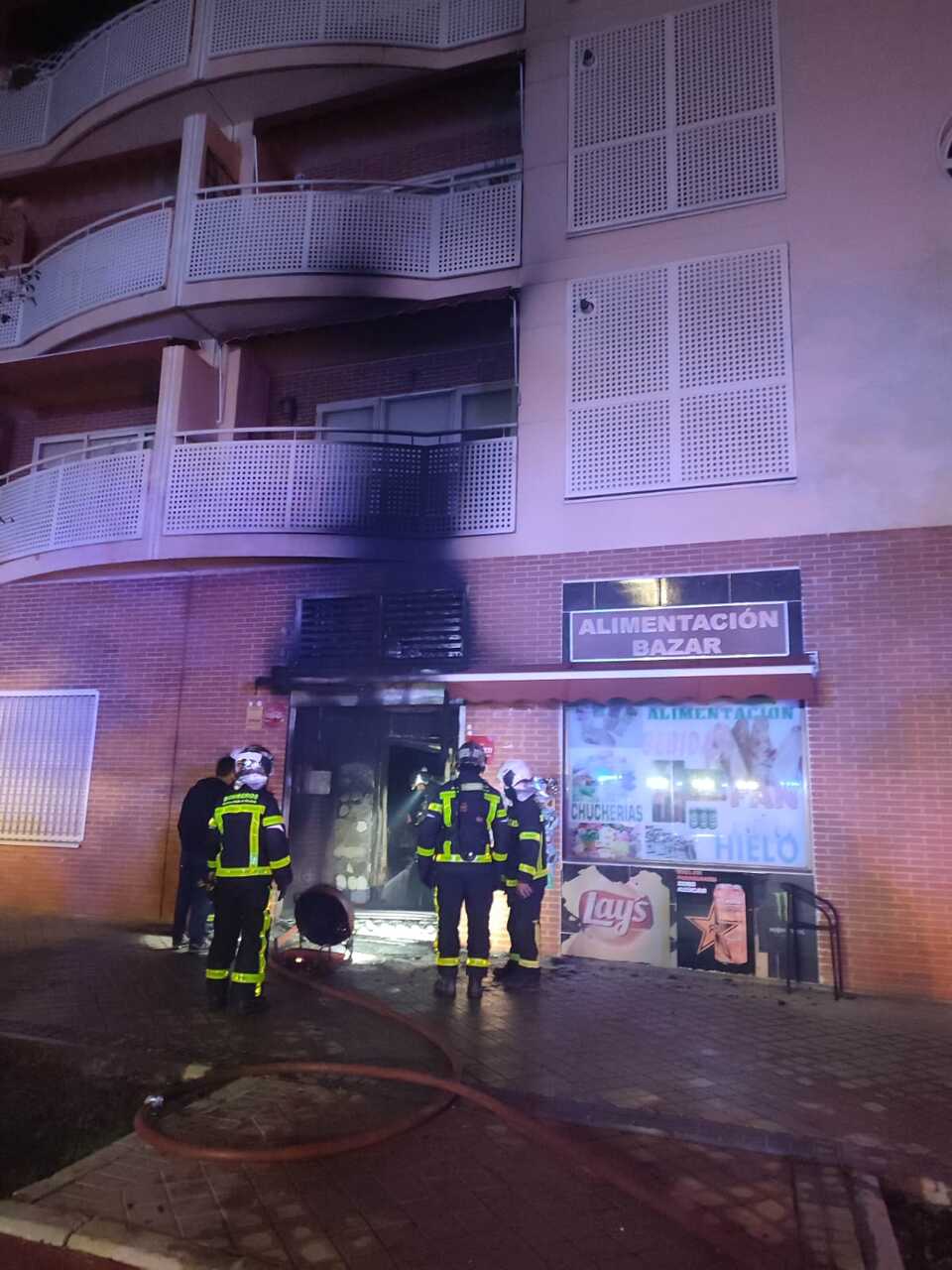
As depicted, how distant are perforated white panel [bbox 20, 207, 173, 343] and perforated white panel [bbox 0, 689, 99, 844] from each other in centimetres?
511

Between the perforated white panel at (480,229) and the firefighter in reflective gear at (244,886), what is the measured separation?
675 centimetres

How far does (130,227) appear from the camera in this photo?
10.8 meters

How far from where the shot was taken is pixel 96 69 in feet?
38.8

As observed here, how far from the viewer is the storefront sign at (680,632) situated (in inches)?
318

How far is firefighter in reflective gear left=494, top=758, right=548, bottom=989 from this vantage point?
708cm

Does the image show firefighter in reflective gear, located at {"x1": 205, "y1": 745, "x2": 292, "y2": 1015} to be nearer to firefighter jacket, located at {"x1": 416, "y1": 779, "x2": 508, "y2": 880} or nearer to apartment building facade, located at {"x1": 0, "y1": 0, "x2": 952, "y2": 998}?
firefighter jacket, located at {"x1": 416, "y1": 779, "x2": 508, "y2": 880}

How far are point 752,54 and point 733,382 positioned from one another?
3754 millimetres

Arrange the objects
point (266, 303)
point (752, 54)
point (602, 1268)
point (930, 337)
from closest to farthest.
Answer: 1. point (602, 1268)
2. point (930, 337)
3. point (752, 54)
4. point (266, 303)

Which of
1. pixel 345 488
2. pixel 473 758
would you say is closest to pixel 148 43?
pixel 345 488

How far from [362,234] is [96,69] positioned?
5.45 meters

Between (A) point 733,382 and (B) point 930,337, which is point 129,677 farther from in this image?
(B) point 930,337

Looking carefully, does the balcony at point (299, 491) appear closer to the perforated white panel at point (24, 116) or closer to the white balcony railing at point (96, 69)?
the white balcony railing at point (96, 69)

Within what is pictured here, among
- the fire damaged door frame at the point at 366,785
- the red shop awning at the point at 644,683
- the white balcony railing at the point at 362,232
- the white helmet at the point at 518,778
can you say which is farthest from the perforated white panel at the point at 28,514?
the white helmet at the point at 518,778

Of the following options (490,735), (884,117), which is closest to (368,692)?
→ (490,735)
